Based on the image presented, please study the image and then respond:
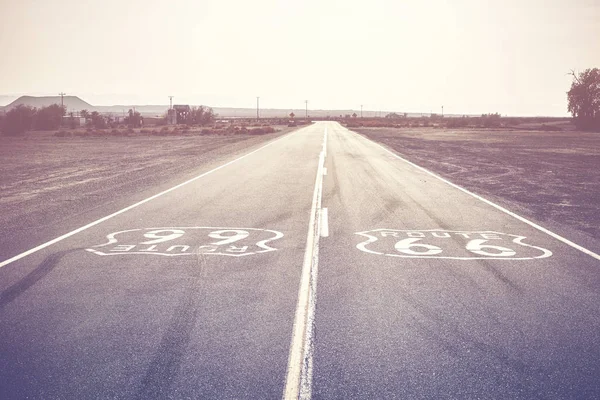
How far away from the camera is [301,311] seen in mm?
4973

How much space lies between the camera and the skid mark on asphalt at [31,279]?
5.43 meters

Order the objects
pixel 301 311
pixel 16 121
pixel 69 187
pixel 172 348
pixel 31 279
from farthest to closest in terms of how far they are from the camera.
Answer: pixel 16 121
pixel 69 187
pixel 31 279
pixel 301 311
pixel 172 348

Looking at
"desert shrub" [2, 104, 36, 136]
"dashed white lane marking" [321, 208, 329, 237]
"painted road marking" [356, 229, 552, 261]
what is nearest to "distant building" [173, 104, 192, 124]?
"desert shrub" [2, 104, 36, 136]

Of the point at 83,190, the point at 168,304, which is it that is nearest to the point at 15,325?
the point at 168,304

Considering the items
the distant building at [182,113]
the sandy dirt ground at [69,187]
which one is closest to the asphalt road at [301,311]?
the sandy dirt ground at [69,187]

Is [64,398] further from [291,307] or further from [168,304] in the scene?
[291,307]

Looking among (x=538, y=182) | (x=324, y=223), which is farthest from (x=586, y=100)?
(x=324, y=223)

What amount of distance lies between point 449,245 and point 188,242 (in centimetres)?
425

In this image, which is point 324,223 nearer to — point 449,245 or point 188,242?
point 449,245

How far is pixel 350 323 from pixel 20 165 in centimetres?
2254

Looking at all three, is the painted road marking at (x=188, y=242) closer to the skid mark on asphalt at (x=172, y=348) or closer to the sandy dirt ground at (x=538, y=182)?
the skid mark on asphalt at (x=172, y=348)

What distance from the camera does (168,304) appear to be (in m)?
5.18

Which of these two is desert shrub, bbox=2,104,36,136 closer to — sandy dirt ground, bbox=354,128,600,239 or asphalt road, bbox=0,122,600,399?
sandy dirt ground, bbox=354,128,600,239

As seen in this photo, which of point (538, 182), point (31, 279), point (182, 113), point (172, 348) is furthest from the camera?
point (182, 113)
